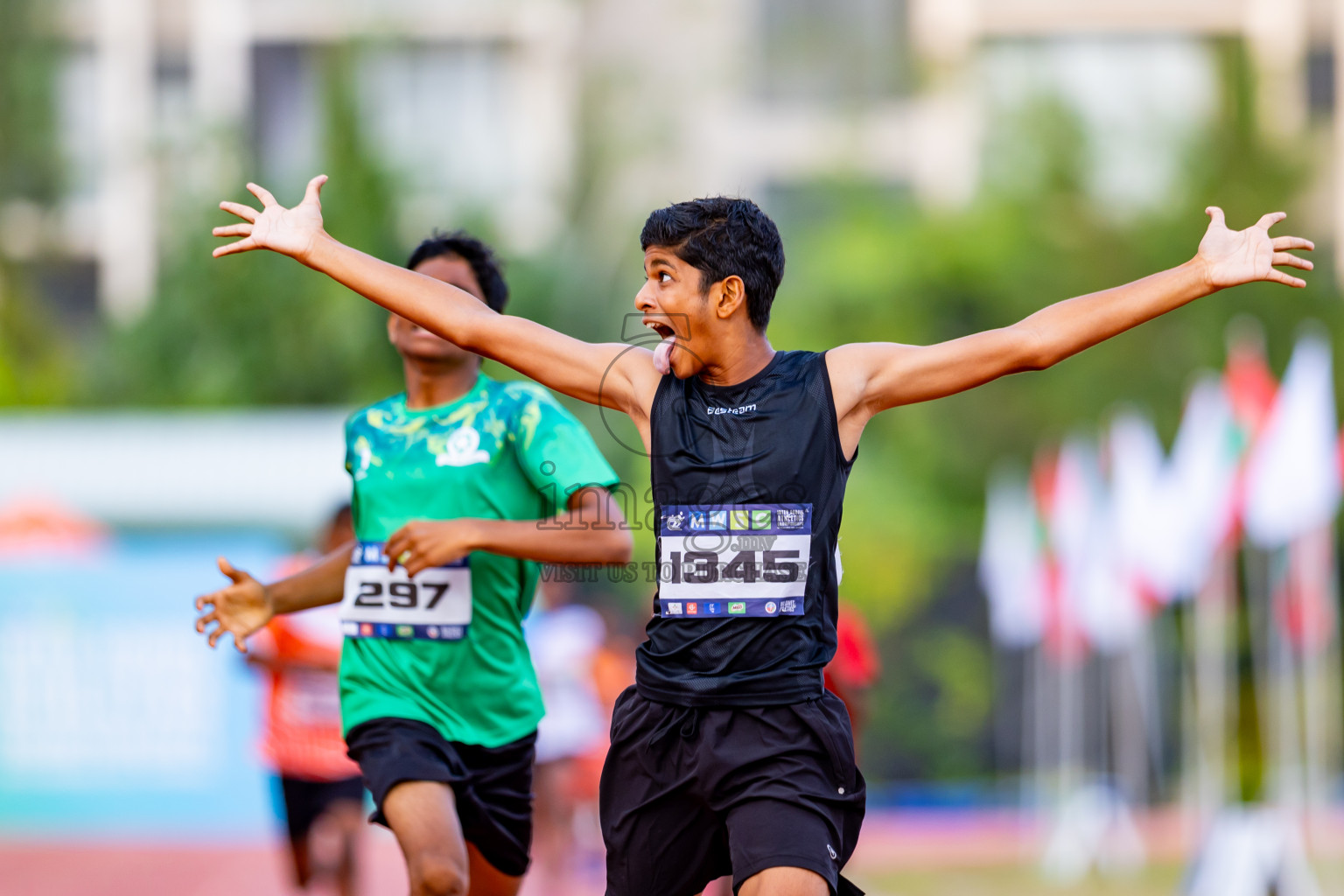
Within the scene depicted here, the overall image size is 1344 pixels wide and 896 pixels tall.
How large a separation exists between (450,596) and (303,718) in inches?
124

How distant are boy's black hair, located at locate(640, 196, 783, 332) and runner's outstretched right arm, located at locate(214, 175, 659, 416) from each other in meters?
0.32

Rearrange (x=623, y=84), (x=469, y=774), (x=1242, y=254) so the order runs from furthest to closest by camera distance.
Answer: (x=623, y=84)
(x=469, y=774)
(x=1242, y=254)


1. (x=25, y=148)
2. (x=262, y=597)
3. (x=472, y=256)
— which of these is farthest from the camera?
(x=25, y=148)

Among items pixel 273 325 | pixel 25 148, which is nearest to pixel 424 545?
pixel 273 325

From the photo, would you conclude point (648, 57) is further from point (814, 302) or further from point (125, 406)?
point (125, 406)

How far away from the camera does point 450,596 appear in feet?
16.1

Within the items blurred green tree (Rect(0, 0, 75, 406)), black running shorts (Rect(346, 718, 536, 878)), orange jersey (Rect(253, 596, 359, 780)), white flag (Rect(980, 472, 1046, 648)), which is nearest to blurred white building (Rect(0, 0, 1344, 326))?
blurred green tree (Rect(0, 0, 75, 406))

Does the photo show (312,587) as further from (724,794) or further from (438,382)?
(724,794)

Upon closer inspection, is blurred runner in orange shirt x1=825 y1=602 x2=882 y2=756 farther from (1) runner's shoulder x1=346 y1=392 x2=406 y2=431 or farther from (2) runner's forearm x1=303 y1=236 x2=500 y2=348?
(2) runner's forearm x1=303 y1=236 x2=500 y2=348

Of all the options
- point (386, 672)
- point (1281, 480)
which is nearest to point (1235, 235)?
point (386, 672)

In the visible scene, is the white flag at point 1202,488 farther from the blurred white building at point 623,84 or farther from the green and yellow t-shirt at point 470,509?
the blurred white building at point 623,84

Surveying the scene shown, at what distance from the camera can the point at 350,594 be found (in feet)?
16.3

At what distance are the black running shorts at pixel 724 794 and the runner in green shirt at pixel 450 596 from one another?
821 millimetres

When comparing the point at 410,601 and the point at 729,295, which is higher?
the point at 729,295
